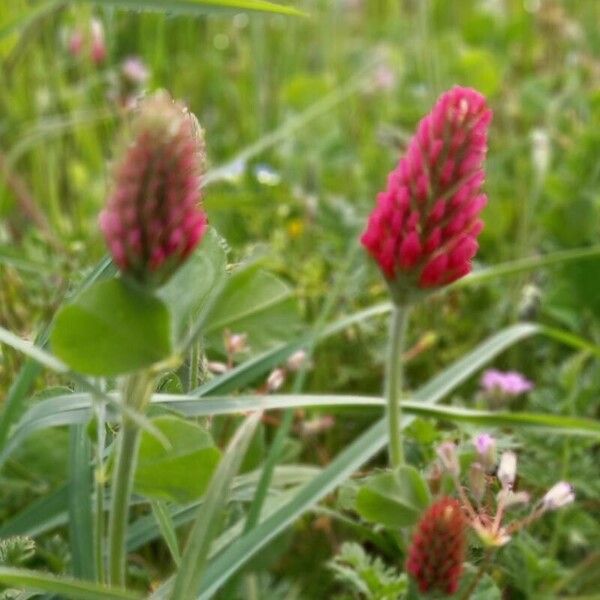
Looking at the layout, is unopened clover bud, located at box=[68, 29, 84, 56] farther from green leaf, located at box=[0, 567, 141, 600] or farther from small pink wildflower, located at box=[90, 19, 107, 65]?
green leaf, located at box=[0, 567, 141, 600]

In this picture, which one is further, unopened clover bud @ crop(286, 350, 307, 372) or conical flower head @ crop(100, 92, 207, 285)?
unopened clover bud @ crop(286, 350, 307, 372)

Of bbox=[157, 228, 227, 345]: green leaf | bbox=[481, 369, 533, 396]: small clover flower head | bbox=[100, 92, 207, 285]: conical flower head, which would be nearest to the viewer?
bbox=[100, 92, 207, 285]: conical flower head

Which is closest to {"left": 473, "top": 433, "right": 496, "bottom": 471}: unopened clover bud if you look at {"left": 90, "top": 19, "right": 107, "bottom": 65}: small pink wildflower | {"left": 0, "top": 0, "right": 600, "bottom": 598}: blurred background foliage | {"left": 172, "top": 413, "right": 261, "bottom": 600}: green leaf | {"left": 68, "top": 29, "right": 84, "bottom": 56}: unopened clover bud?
{"left": 0, "top": 0, "right": 600, "bottom": 598}: blurred background foliage

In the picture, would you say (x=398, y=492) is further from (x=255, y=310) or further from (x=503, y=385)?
(x=503, y=385)

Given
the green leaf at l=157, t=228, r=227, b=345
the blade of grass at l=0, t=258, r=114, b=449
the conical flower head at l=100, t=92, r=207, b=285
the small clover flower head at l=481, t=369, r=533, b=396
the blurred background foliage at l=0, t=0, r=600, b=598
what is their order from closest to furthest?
the conical flower head at l=100, t=92, r=207, b=285 < the green leaf at l=157, t=228, r=227, b=345 < the blade of grass at l=0, t=258, r=114, b=449 < the blurred background foliage at l=0, t=0, r=600, b=598 < the small clover flower head at l=481, t=369, r=533, b=396

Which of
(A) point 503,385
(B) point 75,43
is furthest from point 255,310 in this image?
(B) point 75,43

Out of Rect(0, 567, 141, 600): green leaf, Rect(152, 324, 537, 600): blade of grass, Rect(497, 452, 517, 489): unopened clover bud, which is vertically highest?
Rect(0, 567, 141, 600): green leaf

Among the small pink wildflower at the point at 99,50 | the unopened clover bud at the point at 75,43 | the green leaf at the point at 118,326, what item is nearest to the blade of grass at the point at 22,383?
the green leaf at the point at 118,326

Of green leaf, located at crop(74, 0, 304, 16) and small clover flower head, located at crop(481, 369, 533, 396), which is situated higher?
green leaf, located at crop(74, 0, 304, 16)
